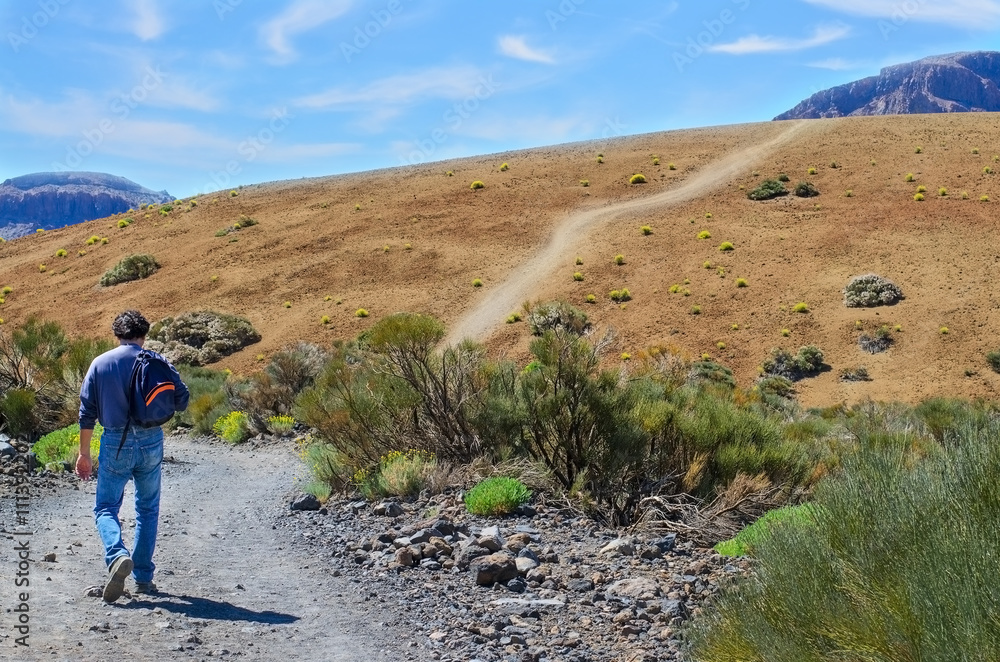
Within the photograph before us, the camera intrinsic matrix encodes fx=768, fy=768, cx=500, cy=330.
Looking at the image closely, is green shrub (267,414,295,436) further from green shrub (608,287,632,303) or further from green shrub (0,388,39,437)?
green shrub (608,287,632,303)

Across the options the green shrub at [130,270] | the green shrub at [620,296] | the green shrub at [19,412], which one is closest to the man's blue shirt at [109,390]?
the green shrub at [19,412]

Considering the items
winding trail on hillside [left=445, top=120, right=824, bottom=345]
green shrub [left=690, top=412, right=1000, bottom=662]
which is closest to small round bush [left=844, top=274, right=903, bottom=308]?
winding trail on hillside [left=445, top=120, right=824, bottom=345]

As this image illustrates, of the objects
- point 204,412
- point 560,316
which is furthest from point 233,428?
point 560,316

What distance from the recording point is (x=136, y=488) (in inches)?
176

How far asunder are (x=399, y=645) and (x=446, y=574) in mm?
1158

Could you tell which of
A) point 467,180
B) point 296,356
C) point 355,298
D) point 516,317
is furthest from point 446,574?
point 467,180

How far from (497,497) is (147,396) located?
314 centimetres

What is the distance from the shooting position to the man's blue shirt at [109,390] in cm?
444

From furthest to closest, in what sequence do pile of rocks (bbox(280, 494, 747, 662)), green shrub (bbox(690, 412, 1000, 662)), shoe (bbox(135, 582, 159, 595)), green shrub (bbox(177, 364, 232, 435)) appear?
green shrub (bbox(177, 364, 232, 435))
shoe (bbox(135, 582, 159, 595))
pile of rocks (bbox(280, 494, 747, 662))
green shrub (bbox(690, 412, 1000, 662))

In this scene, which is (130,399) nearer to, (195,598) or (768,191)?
(195,598)

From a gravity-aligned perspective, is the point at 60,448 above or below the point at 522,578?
above

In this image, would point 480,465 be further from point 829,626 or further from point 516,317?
point 516,317

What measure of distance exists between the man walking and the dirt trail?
28 centimetres

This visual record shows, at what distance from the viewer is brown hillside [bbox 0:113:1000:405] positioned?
30500mm
